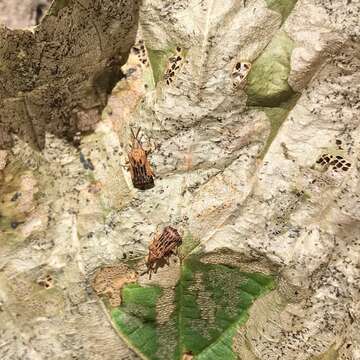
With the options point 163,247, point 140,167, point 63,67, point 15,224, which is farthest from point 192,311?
point 63,67

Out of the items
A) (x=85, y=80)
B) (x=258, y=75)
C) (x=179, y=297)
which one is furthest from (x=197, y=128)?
(x=179, y=297)

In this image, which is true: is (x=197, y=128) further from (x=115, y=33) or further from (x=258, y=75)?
(x=115, y=33)

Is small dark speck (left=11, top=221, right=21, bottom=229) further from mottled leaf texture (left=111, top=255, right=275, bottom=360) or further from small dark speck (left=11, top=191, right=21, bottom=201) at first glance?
mottled leaf texture (left=111, top=255, right=275, bottom=360)

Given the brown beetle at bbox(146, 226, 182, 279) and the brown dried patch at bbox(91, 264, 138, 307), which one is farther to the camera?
the brown dried patch at bbox(91, 264, 138, 307)

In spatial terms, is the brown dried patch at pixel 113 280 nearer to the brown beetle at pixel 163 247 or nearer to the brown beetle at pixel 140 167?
the brown beetle at pixel 163 247

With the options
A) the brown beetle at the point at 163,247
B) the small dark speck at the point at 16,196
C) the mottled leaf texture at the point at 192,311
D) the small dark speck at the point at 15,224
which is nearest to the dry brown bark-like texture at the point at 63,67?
the small dark speck at the point at 16,196

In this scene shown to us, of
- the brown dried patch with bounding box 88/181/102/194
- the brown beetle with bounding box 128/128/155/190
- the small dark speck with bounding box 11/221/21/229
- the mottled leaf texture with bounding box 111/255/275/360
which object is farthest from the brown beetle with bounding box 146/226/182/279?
the small dark speck with bounding box 11/221/21/229
